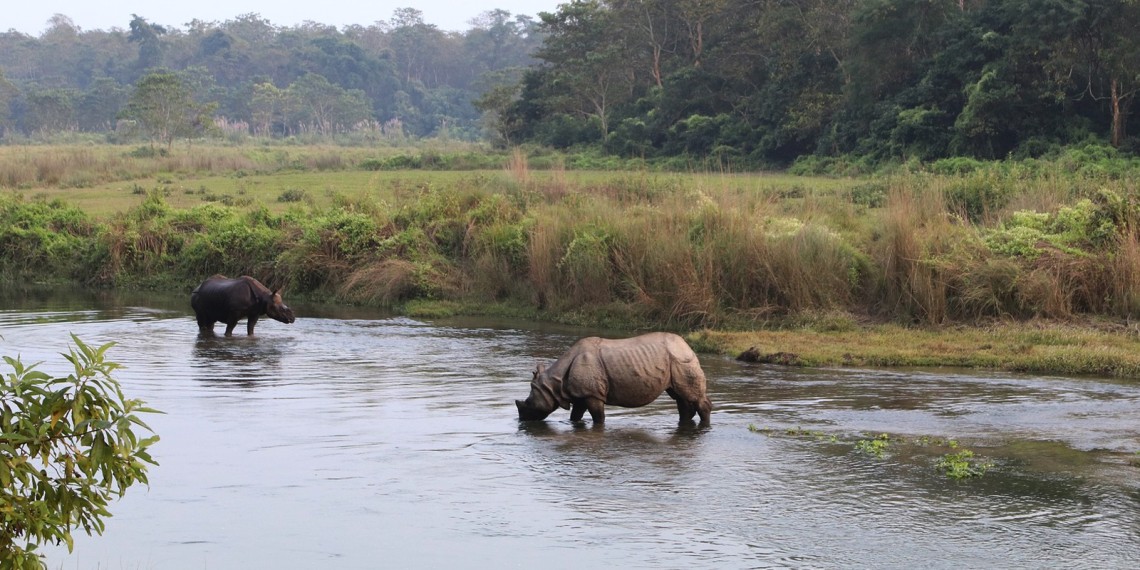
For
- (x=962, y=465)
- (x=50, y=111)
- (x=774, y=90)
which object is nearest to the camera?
(x=962, y=465)

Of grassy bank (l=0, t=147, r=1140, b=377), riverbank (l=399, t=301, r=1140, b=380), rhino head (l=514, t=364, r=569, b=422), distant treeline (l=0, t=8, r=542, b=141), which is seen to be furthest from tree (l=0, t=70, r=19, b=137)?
rhino head (l=514, t=364, r=569, b=422)

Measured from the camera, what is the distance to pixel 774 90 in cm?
4241

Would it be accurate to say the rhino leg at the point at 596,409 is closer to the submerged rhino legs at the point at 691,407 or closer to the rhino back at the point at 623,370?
the rhino back at the point at 623,370

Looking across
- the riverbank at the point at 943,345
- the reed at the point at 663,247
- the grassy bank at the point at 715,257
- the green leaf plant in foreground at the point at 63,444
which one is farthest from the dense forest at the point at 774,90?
the green leaf plant in foreground at the point at 63,444

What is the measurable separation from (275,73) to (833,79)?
67.5m

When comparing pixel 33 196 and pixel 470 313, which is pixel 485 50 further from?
pixel 470 313

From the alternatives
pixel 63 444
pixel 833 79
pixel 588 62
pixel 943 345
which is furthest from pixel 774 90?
pixel 63 444

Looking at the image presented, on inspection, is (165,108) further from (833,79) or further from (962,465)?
(962,465)

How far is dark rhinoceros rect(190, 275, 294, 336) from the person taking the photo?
17.2m

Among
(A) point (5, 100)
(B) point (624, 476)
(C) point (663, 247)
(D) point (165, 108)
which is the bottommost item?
(B) point (624, 476)

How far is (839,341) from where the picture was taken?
614 inches

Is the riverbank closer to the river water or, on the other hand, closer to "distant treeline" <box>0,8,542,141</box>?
the river water

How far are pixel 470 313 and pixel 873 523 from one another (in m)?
12.5

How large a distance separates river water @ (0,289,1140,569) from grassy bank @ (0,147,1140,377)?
239 centimetres
